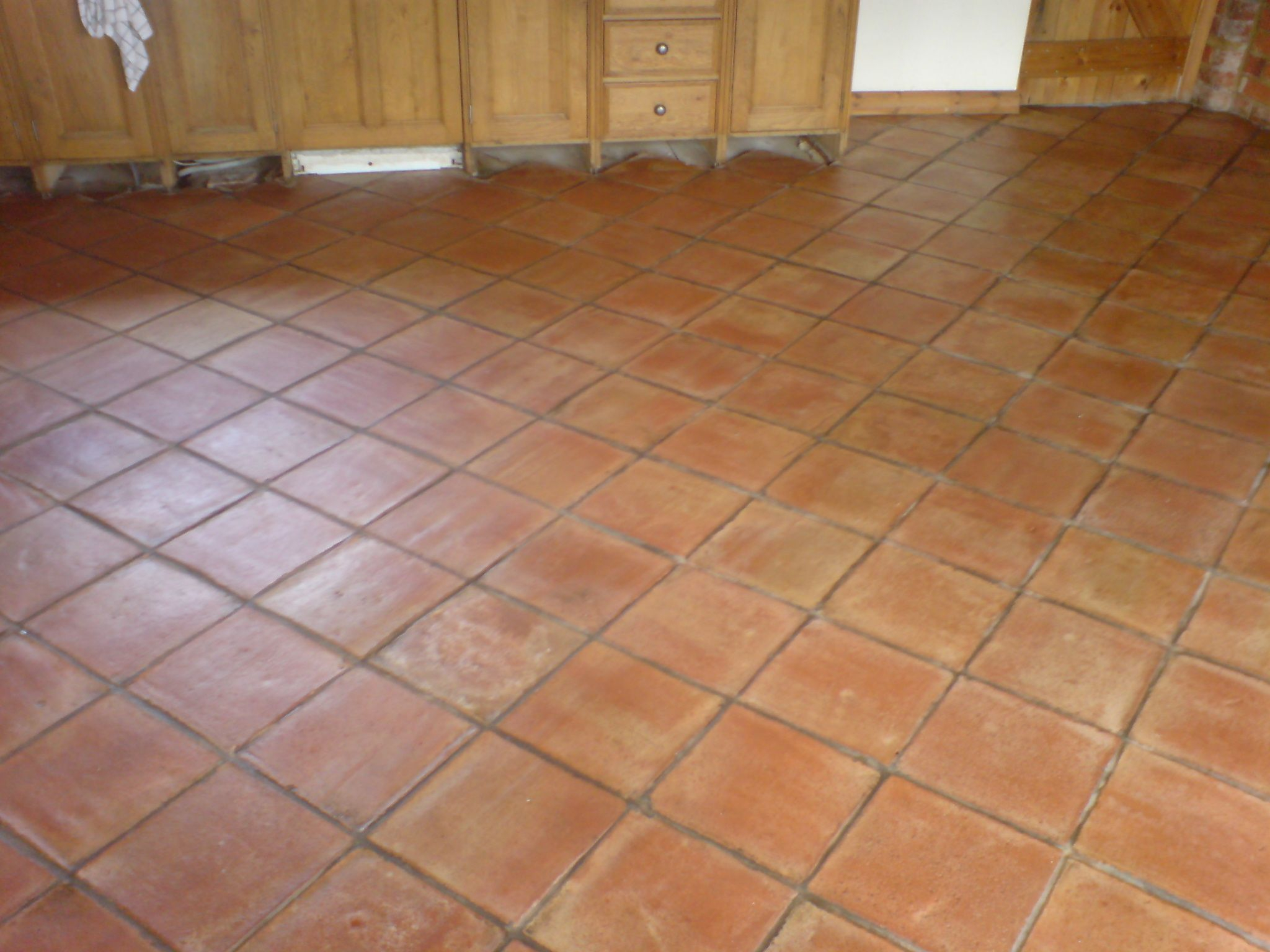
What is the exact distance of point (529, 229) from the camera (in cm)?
431

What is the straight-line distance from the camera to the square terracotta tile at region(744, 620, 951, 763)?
227 cm

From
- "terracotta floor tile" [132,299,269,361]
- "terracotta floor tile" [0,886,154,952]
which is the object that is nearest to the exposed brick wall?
"terracotta floor tile" [132,299,269,361]

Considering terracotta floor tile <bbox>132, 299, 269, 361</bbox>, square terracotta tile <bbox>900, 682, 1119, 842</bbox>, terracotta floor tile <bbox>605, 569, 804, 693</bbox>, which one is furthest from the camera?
terracotta floor tile <bbox>132, 299, 269, 361</bbox>

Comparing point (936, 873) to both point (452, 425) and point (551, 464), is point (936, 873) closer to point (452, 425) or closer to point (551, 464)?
point (551, 464)

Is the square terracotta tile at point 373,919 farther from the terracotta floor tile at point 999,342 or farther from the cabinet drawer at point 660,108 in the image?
the cabinet drawer at point 660,108

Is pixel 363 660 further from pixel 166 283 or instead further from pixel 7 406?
pixel 166 283

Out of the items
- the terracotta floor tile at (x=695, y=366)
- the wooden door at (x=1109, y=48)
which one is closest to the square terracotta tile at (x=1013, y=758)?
the terracotta floor tile at (x=695, y=366)

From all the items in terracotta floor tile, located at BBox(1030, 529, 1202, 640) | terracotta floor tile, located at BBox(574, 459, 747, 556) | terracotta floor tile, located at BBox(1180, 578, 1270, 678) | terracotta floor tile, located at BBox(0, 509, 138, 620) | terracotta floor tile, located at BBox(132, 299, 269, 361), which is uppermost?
terracotta floor tile, located at BBox(132, 299, 269, 361)

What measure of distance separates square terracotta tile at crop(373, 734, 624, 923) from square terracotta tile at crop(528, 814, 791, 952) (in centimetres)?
5

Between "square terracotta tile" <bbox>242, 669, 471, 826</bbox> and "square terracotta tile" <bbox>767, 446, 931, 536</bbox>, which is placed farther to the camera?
"square terracotta tile" <bbox>767, 446, 931, 536</bbox>

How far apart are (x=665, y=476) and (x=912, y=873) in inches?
49.6

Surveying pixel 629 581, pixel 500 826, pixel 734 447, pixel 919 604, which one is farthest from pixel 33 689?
pixel 919 604

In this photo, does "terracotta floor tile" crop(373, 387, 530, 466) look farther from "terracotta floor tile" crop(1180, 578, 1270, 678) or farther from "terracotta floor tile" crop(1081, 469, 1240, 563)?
"terracotta floor tile" crop(1180, 578, 1270, 678)

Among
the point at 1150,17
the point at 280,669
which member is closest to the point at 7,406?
the point at 280,669
